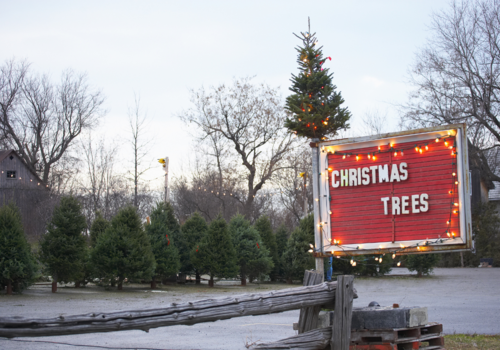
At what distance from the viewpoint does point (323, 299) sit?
15.5 feet

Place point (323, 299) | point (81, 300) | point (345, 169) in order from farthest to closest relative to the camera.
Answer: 1. point (81, 300)
2. point (345, 169)
3. point (323, 299)

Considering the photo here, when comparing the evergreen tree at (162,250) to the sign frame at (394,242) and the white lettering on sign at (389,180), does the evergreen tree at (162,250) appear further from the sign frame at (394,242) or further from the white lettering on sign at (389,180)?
the white lettering on sign at (389,180)

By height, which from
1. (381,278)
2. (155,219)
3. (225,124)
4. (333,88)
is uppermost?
(225,124)

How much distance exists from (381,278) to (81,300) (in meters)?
13.4

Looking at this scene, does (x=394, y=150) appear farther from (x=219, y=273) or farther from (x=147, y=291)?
(x=219, y=273)

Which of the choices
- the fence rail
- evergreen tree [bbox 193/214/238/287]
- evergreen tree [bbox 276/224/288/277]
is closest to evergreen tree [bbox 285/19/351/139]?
evergreen tree [bbox 193/214/238/287]

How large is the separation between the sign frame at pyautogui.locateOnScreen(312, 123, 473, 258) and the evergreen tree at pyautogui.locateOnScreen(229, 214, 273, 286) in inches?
557

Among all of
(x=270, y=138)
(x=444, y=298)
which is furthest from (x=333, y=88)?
(x=270, y=138)

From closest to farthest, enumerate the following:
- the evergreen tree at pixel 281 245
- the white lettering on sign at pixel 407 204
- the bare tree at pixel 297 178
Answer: the white lettering on sign at pixel 407 204 → the evergreen tree at pixel 281 245 → the bare tree at pixel 297 178

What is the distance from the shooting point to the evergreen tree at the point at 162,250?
18.2 meters

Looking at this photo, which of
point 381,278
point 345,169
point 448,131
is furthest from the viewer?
point 381,278

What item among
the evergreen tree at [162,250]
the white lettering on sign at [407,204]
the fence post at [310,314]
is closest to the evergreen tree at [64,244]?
the evergreen tree at [162,250]

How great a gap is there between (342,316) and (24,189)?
39.0 m

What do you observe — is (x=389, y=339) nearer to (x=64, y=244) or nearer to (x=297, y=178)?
(x=64, y=244)
